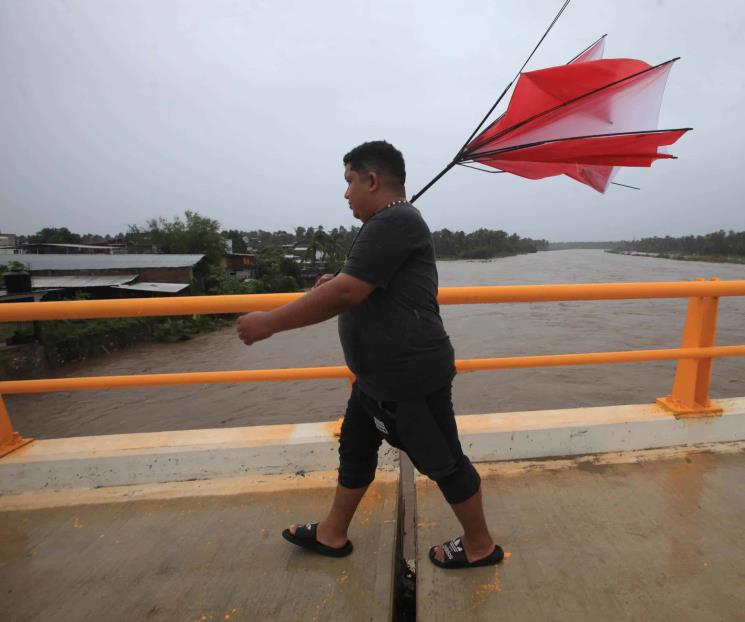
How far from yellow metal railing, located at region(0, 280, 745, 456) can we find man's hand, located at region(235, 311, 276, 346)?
486mm

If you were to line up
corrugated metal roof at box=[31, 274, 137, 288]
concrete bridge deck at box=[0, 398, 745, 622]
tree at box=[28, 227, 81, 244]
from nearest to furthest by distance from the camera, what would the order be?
concrete bridge deck at box=[0, 398, 745, 622]
corrugated metal roof at box=[31, 274, 137, 288]
tree at box=[28, 227, 81, 244]

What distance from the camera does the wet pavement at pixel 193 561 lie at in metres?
1.35

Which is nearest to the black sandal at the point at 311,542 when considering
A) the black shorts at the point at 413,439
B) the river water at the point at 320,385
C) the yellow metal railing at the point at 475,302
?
the black shorts at the point at 413,439

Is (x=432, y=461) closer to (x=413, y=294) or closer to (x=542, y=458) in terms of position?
(x=413, y=294)

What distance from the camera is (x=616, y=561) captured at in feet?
4.82

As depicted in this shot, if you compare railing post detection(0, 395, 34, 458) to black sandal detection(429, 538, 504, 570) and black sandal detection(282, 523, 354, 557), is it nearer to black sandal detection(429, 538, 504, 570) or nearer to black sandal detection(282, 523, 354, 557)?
black sandal detection(282, 523, 354, 557)

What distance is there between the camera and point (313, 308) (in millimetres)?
1151

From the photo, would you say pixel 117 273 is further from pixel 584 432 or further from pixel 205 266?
pixel 584 432

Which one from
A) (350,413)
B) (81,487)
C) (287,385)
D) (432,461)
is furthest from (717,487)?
(287,385)

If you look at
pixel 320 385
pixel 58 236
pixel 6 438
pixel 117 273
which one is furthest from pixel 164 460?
pixel 58 236

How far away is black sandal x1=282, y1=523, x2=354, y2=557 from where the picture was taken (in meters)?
1.52

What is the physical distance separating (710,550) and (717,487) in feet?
1.48

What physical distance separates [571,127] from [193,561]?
76.0 inches

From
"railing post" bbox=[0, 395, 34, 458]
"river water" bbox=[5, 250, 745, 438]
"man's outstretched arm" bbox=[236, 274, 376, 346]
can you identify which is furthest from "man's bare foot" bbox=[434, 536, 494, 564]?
"river water" bbox=[5, 250, 745, 438]
